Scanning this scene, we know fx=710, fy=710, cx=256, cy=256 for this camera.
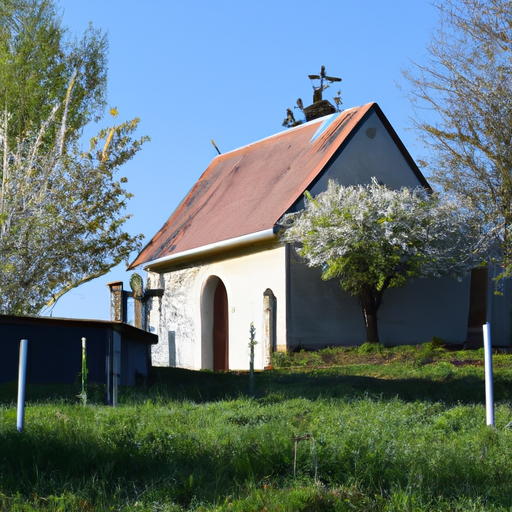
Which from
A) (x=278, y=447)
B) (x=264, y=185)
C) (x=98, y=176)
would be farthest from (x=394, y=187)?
(x=278, y=447)

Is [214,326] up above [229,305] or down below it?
below

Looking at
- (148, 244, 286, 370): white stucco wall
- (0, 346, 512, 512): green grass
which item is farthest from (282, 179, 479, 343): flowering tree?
(0, 346, 512, 512): green grass

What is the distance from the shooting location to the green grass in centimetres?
462

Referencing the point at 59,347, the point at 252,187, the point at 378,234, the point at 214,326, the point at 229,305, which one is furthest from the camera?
the point at 214,326

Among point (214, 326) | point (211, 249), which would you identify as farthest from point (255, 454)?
point (214, 326)

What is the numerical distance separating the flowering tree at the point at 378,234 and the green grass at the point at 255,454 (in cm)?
620

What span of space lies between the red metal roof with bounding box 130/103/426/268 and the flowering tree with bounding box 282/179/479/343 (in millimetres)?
1083

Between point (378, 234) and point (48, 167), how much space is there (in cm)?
764

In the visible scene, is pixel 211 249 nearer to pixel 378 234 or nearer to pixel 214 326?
pixel 214 326

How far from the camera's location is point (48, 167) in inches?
642

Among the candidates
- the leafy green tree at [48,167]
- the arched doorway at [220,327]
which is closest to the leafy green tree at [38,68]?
the leafy green tree at [48,167]

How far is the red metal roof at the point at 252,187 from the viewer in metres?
17.3

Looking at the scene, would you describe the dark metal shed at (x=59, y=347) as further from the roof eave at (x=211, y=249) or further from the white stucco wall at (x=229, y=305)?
the white stucco wall at (x=229, y=305)

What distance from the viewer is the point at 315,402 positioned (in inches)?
339
